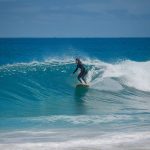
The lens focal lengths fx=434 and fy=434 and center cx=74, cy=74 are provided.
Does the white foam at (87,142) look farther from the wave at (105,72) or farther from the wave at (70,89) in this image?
the wave at (105,72)

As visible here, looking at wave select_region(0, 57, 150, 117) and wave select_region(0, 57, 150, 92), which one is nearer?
wave select_region(0, 57, 150, 117)

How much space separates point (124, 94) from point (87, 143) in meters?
8.67

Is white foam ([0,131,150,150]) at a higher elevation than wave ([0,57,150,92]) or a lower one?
lower

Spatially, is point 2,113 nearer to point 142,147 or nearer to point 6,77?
point 142,147

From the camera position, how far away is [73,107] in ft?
48.9

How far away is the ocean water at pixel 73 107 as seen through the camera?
9.62m

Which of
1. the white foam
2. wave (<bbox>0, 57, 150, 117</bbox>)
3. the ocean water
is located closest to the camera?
the white foam

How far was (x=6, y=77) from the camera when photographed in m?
21.2

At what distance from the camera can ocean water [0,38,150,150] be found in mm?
9625

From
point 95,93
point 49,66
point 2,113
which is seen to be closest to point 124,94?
point 95,93

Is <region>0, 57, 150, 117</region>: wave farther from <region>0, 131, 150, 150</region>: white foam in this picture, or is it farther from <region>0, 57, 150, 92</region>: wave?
<region>0, 131, 150, 150</region>: white foam

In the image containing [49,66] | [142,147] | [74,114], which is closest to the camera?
[142,147]

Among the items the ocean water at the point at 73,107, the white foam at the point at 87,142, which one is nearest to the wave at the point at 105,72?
the ocean water at the point at 73,107

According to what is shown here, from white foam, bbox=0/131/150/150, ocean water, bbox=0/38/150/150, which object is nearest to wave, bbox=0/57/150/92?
ocean water, bbox=0/38/150/150
